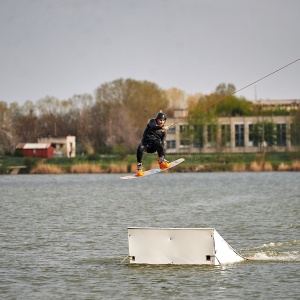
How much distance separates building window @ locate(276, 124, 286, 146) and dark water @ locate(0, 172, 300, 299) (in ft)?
304

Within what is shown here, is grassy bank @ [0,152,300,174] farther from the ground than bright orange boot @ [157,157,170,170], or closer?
closer

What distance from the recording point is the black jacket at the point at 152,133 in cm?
3238

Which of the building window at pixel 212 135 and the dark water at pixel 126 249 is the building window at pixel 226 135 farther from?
the dark water at pixel 126 249

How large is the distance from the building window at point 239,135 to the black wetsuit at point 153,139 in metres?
143

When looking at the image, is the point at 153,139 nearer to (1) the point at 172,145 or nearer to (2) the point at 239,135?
(1) the point at 172,145

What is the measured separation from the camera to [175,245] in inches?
1232

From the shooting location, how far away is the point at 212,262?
31.6 metres

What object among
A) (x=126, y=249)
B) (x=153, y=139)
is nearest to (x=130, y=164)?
(x=126, y=249)

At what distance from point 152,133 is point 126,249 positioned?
7.81m

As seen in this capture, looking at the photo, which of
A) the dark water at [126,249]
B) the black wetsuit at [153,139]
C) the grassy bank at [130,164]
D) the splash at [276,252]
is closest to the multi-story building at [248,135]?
the grassy bank at [130,164]

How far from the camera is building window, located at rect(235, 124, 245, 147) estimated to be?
176m

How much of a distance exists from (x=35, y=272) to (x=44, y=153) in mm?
139612

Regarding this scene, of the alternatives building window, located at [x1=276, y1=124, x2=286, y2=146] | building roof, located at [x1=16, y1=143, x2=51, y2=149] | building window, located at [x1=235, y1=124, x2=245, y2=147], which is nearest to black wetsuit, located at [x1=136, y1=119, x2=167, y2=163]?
building window, located at [x1=276, y1=124, x2=286, y2=146]

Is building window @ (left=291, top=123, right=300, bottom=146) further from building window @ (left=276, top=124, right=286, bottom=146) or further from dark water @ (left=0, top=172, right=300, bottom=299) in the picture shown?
dark water @ (left=0, top=172, right=300, bottom=299)
